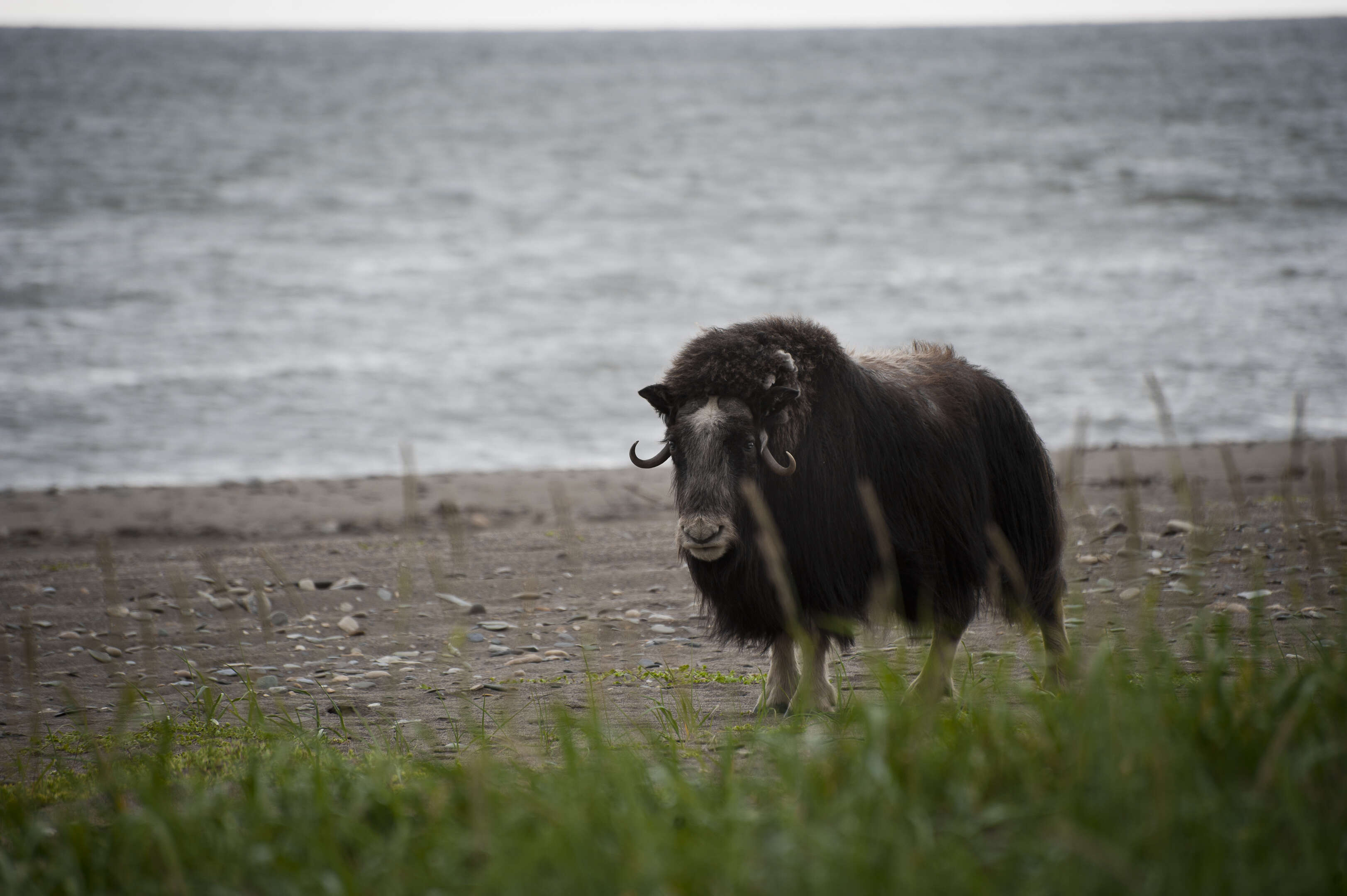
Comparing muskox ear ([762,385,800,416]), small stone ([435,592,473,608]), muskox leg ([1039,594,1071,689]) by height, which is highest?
muskox ear ([762,385,800,416])

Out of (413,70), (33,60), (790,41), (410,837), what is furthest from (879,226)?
(790,41)

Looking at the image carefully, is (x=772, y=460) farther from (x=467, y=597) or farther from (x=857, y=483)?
(x=467, y=597)

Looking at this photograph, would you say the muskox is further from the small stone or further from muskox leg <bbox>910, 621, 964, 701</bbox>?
the small stone

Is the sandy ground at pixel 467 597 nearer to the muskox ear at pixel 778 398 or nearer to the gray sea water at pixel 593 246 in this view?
the muskox ear at pixel 778 398

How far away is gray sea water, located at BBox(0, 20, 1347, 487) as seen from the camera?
598 inches

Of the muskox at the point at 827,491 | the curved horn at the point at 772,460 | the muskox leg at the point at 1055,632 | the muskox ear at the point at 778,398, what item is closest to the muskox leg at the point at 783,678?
the muskox at the point at 827,491

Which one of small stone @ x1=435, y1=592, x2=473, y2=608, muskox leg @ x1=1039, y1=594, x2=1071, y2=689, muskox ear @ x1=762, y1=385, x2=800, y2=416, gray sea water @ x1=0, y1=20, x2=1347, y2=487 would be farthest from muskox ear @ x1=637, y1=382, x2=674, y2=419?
gray sea water @ x1=0, y1=20, x2=1347, y2=487

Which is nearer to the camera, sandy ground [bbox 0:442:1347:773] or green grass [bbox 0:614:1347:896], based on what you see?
green grass [bbox 0:614:1347:896]

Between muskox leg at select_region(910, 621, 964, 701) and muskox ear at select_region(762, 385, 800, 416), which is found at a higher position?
muskox ear at select_region(762, 385, 800, 416)

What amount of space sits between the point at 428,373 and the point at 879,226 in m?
18.9

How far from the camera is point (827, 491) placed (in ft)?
14.3

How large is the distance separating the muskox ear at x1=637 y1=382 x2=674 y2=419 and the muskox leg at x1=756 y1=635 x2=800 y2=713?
44.1 inches

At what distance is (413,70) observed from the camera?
2817 inches

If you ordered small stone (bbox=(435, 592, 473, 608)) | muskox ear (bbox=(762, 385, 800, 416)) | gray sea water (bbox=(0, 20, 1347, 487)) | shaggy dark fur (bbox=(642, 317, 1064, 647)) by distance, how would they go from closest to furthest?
muskox ear (bbox=(762, 385, 800, 416)), shaggy dark fur (bbox=(642, 317, 1064, 647)), small stone (bbox=(435, 592, 473, 608)), gray sea water (bbox=(0, 20, 1347, 487))
